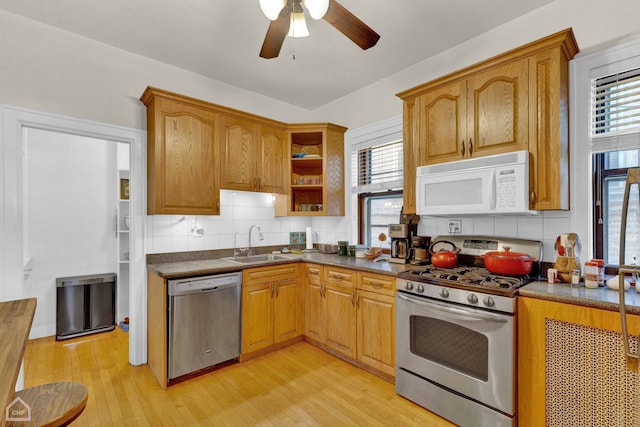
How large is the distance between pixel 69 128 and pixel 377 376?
3188 millimetres

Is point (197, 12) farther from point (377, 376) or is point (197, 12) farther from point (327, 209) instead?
point (377, 376)

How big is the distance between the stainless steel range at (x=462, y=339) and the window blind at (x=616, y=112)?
2.50 ft

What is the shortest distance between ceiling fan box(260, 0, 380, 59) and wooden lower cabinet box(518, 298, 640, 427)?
1760mm

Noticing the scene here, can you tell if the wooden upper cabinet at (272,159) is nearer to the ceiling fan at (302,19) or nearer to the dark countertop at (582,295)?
the ceiling fan at (302,19)

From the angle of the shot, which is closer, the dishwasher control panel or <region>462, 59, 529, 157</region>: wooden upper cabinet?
<region>462, 59, 529, 157</region>: wooden upper cabinet

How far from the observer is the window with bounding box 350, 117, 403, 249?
3.16m

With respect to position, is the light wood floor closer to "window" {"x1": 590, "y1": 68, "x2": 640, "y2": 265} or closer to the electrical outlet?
the electrical outlet

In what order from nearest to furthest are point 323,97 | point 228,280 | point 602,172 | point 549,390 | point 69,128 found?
point 549,390 → point 602,172 → point 69,128 → point 228,280 → point 323,97

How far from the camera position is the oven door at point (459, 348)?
1728 millimetres

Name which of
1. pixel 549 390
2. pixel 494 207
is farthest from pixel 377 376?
pixel 494 207

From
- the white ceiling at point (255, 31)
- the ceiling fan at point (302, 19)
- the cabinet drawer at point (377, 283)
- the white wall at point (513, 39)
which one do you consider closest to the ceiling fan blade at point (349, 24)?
the ceiling fan at point (302, 19)

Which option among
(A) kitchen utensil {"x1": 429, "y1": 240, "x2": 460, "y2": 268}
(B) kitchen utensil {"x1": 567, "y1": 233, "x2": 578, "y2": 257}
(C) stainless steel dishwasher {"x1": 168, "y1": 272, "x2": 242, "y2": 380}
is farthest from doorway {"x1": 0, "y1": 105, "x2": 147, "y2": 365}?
(B) kitchen utensil {"x1": 567, "y1": 233, "x2": 578, "y2": 257}

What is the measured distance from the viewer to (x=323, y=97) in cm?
373

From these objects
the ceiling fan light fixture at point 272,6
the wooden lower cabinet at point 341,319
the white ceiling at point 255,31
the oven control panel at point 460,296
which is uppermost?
the white ceiling at point 255,31
